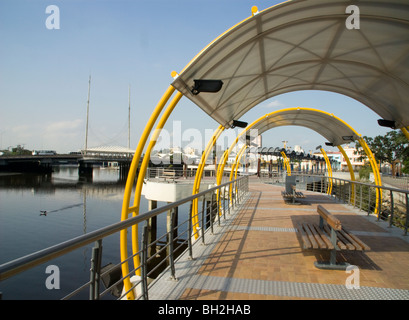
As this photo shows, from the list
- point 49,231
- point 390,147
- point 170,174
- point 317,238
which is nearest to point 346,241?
point 317,238

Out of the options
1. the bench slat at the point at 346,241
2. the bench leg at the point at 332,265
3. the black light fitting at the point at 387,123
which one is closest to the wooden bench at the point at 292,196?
the black light fitting at the point at 387,123

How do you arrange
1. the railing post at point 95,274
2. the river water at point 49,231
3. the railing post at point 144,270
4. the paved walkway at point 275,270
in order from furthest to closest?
the river water at point 49,231 < the paved walkway at point 275,270 < the railing post at point 144,270 < the railing post at point 95,274

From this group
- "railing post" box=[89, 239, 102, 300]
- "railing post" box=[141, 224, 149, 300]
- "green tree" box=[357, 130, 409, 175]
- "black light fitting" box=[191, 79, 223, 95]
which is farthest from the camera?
"green tree" box=[357, 130, 409, 175]

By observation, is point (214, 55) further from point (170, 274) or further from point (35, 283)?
point (35, 283)

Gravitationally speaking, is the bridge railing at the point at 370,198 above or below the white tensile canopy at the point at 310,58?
below

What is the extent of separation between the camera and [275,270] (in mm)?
4508

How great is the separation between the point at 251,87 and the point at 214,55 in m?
3.89

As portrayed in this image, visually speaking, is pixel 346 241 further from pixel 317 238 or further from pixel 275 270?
pixel 275 270

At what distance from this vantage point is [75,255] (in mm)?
20016

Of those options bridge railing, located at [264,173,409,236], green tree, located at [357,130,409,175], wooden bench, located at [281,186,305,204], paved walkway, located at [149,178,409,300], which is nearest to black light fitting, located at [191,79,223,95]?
paved walkway, located at [149,178,409,300]

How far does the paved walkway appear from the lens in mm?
3688

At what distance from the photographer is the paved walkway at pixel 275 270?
3688mm

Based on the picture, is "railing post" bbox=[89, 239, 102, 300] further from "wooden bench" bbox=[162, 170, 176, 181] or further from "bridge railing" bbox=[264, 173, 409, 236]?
"wooden bench" bbox=[162, 170, 176, 181]

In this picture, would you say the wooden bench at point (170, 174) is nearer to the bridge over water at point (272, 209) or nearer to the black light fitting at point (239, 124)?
the bridge over water at point (272, 209)
